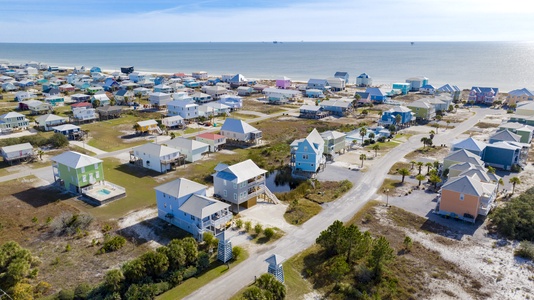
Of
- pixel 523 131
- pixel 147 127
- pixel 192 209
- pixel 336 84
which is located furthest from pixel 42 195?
pixel 336 84

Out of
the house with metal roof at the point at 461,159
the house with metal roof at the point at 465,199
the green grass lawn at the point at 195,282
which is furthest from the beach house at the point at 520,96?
the green grass lawn at the point at 195,282

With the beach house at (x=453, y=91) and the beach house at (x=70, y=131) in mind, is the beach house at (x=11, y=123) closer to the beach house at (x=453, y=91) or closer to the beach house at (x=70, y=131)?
the beach house at (x=70, y=131)

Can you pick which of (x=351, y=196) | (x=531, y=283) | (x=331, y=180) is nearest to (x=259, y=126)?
(x=331, y=180)

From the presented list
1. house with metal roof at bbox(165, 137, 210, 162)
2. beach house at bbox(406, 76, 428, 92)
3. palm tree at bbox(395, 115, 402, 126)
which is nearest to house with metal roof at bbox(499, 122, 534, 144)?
palm tree at bbox(395, 115, 402, 126)

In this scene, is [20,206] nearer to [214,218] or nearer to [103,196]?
[103,196]

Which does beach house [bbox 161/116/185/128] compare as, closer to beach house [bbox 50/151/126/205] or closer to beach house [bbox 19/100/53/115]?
beach house [bbox 50/151/126/205]

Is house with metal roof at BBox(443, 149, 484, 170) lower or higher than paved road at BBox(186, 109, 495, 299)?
higher
